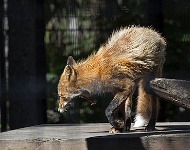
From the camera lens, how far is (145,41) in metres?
2.66

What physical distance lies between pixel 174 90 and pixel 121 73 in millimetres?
228

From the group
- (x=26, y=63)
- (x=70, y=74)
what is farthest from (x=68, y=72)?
(x=26, y=63)

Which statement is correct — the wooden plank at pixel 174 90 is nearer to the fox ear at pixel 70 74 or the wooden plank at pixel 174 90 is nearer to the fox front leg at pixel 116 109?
the fox front leg at pixel 116 109

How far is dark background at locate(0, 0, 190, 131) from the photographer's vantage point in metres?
3.76

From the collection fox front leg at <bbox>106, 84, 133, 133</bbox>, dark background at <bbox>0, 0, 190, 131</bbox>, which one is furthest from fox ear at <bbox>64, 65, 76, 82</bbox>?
dark background at <bbox>0, 0, 190, 131</bbox>

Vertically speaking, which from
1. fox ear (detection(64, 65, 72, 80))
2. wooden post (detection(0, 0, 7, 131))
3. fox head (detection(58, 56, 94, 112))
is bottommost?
wooden post (detection(0, 0, 7, 131))

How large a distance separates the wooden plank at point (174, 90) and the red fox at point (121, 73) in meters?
0.09

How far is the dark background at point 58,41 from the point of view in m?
3.76

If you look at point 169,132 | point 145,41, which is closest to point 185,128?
point 169,132

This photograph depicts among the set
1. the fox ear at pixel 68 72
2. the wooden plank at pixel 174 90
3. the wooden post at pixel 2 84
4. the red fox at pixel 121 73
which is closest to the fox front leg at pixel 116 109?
the red fox at pixel 121 73

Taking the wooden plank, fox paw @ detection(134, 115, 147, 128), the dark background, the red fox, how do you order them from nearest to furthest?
1. the wooden plank
2. the red fox
3. fox paw @ detection(134, 115, 147, 128)
4. the dark background

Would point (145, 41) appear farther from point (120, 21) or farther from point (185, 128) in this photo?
point (120, 21)

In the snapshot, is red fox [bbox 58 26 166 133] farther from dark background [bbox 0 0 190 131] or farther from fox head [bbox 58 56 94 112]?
dark background [bbox 0 0 190 131]

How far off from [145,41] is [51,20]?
4.31 ft
